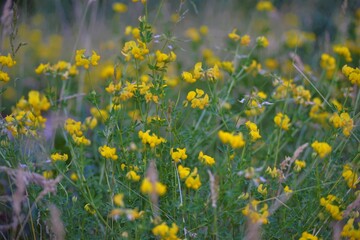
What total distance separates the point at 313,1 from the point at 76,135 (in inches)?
171

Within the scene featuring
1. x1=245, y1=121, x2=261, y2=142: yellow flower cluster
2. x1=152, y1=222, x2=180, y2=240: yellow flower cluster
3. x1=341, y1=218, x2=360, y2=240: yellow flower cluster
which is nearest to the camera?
x1=152, y1=222, x2=180, y2=240: yellow flower cluster

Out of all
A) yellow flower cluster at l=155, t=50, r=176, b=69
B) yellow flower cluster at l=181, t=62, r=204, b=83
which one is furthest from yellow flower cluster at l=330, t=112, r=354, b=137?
yellow flower cluster at l=155, t=50, r=176, b=69

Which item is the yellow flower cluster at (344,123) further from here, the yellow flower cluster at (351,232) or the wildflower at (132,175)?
the wildflower at (132,175)

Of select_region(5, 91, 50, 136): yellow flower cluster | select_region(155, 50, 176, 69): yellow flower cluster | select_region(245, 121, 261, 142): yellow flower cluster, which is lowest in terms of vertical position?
select_region(245, 121, 261, 142): yellow flower cluster

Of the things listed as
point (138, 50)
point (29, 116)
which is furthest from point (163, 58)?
point (29, 116)

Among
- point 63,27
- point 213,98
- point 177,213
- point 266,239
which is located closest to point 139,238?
point 177,213

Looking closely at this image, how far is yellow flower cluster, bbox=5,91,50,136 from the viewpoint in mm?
1953

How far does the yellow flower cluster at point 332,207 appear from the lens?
6.30 ft

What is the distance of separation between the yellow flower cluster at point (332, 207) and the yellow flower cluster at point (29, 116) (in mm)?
1143

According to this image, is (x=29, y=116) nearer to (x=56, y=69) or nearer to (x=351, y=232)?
(x=56, y=69)

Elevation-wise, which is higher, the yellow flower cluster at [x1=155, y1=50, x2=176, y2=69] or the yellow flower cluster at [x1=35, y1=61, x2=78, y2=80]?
the yellow flower cluster at [x1=155, y1=50, x2=176, y2=69]

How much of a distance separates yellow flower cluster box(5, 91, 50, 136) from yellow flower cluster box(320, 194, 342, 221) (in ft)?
3.75

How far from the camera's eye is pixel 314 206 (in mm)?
2117

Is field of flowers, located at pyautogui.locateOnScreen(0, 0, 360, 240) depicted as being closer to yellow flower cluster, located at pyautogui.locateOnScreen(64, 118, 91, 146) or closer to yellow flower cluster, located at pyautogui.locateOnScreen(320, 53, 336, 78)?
yellow flower cluster, located at pyautogui.locateOnScreen(64, 118, 91, 146)
